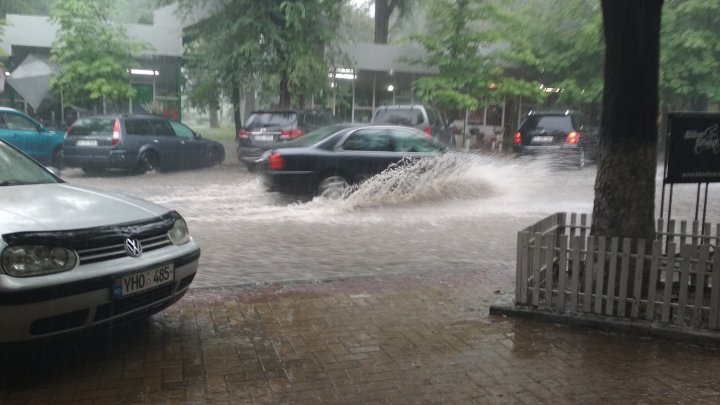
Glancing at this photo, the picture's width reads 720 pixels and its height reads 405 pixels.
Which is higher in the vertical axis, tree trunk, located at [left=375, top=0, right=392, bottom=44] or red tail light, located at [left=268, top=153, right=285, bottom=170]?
tree trunk, located at [left=375, top=0, right=392, bottom=44]

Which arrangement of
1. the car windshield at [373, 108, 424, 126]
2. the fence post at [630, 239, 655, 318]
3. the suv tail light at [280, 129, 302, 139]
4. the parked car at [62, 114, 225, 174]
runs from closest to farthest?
the fence post at [630, 239, 655, 318], the parked car at [62, 114, 225, 174], the suv tail light at [280, 129, 302, 139], the car windshield at [373, 108, 424, 126]

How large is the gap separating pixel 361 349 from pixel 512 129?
26475mm

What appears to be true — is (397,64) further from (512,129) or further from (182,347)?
(182,347)

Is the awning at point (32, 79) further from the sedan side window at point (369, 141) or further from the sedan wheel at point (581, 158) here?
the sedan wheel at point (581, 158)

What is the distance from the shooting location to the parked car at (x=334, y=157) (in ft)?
37.7

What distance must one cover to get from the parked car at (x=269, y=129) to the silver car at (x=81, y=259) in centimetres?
1194

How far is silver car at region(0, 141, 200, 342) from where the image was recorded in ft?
12.3

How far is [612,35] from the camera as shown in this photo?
540 centimetres

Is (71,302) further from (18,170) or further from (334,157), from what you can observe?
(334,157)

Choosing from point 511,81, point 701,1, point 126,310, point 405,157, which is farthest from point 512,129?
point 126,310

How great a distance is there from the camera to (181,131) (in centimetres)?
1808

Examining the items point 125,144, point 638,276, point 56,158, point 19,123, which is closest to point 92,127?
point 125,144

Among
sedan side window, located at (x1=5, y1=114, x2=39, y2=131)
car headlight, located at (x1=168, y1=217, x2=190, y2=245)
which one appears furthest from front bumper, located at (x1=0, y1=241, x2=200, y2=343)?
sedan side window, located at (x1=5, y1=114, x2=39, y2=131)

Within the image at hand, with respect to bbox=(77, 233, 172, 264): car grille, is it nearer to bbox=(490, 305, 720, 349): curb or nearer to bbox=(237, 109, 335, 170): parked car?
bbox=(490, 305, 720, 349): curb
